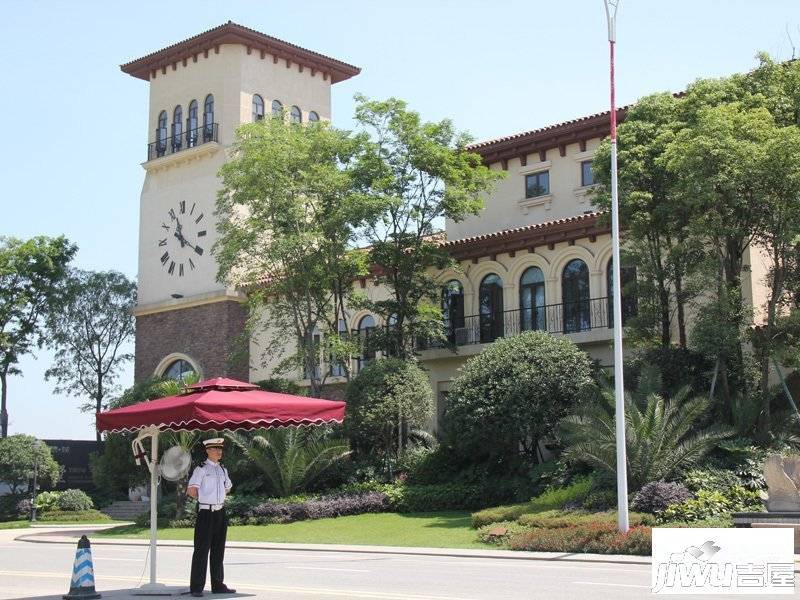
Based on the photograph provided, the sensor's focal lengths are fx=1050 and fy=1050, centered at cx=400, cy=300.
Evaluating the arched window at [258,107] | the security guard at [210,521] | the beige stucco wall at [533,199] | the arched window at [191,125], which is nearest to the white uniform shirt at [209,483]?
the security guard at [210,521]

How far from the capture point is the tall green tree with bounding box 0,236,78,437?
47875 millimetres

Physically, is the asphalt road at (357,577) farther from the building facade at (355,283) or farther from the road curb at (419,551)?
the building facade at (355,283)

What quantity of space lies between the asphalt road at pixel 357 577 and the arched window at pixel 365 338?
12.7m

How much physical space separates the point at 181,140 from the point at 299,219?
1279 centimetres

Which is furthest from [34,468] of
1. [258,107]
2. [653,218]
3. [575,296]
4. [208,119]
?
[653,218]

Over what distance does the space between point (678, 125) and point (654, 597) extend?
1677 cm

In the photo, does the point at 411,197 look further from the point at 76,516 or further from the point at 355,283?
the point at 76,516

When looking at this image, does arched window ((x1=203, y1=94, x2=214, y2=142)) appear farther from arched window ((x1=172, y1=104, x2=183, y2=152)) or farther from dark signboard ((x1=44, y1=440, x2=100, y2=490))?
dark signboard ((x1=44, y1=440, x2=100, y2=490))

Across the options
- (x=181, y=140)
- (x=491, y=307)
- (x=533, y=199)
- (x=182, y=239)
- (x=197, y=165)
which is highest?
(x=181, y=140)

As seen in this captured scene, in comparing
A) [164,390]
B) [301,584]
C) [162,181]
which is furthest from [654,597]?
[162,181]

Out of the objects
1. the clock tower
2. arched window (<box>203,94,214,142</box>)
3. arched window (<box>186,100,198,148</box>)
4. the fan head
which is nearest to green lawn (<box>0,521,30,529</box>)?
the clock tower

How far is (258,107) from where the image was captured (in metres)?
41.8

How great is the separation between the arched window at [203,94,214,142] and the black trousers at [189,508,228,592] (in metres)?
30.0

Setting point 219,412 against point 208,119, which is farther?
point 208,119
